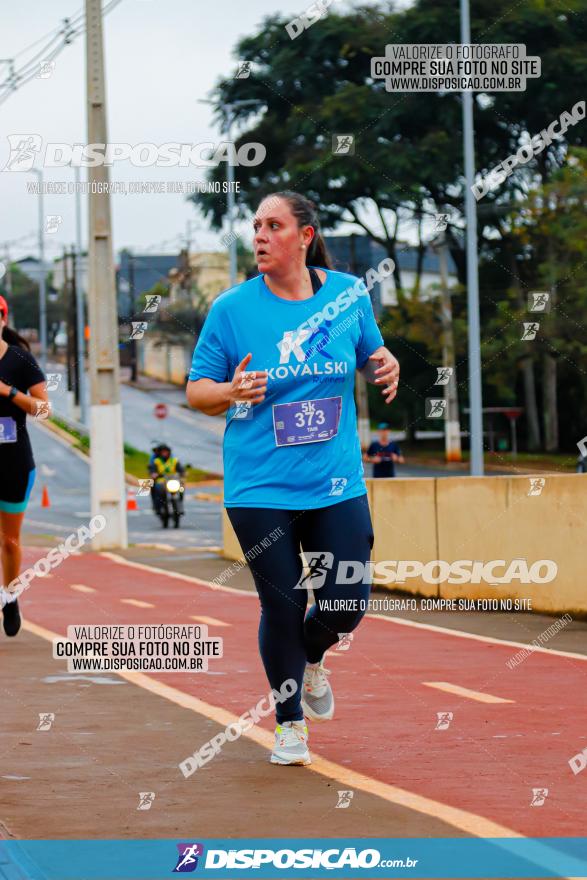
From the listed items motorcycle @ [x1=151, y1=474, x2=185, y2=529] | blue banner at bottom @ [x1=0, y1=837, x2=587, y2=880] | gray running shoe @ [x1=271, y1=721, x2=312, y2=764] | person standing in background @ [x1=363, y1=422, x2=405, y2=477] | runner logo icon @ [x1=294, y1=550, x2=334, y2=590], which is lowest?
motorcycle @ [x1=151, y1=474, x2=185, y2=529]

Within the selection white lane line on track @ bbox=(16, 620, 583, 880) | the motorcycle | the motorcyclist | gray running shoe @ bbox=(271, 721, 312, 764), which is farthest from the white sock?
the motorcyclist

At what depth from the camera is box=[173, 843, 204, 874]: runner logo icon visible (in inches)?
179

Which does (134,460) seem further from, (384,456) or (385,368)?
(385,368)

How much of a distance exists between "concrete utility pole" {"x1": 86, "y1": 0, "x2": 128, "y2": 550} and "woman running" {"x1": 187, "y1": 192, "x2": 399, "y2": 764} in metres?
15.8

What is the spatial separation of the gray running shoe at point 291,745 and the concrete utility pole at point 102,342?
16.0m

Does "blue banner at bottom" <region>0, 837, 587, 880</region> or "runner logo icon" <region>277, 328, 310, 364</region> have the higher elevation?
"runner logo icon" <region>277, 328, 310, 364</region>

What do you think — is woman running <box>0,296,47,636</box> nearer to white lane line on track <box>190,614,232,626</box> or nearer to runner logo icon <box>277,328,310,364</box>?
white lane line on track <box>190,614,232,626</box>

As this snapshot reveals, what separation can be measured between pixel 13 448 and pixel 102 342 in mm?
12386

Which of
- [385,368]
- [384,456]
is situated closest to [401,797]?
[385,368]

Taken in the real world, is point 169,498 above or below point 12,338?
below

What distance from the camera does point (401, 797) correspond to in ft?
17.9

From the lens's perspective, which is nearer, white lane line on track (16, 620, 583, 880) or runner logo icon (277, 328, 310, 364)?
white lane line on track (16, 620, 583, 880)

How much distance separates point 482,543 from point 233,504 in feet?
22.9

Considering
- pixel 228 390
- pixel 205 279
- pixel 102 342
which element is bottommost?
pixel 102 342
